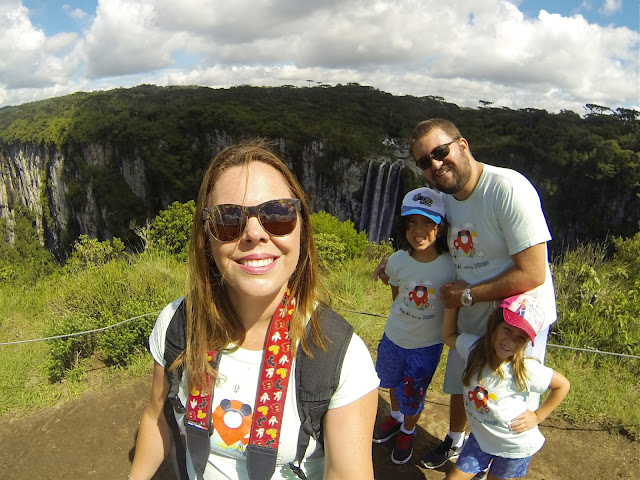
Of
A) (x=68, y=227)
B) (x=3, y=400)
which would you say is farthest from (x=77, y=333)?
(x=68, y=227)

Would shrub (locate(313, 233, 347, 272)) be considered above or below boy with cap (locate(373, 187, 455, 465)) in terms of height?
below

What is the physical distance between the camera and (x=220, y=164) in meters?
1.27

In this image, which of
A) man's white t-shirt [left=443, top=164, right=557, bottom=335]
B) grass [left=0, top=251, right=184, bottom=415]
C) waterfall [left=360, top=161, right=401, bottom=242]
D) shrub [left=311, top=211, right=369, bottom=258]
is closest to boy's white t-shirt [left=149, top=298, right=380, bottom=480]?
man's white t-shirt [left=443, top=164, right=557, bottom=335]

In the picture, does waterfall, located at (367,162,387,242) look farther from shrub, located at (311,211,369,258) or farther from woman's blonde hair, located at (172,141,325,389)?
woman's blonde hair, located at (172,141,325,389)

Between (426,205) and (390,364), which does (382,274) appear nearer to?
(390,364)

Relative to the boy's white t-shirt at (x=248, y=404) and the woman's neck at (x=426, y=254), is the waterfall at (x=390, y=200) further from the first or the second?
the boy's white t-shirt at (x=248, y=404)

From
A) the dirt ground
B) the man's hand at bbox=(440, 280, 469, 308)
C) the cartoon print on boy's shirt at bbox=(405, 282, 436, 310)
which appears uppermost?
the man's hand at bbox=(440, 280, 469, 308)

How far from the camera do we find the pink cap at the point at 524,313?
1823 mm

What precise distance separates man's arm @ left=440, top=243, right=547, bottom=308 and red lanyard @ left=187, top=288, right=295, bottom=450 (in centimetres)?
115

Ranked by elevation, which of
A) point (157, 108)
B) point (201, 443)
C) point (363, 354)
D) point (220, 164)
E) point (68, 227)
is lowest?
point (68, 227)

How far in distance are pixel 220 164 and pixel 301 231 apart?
0.32 meters

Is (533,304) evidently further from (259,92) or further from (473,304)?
(259,92)

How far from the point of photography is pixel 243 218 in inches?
47.2

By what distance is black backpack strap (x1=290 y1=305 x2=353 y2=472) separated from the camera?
1.14m
